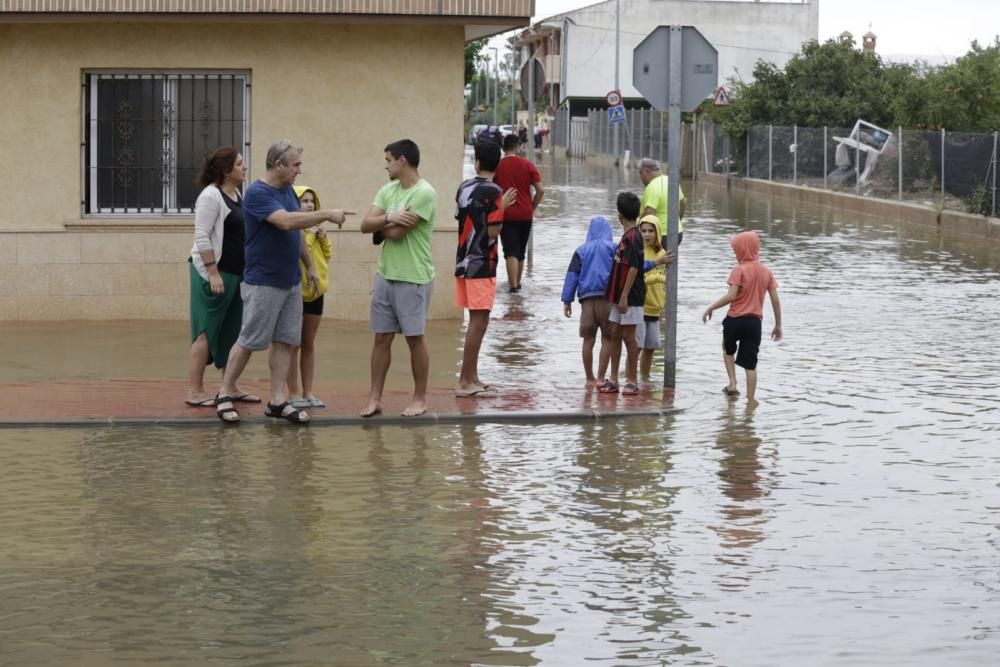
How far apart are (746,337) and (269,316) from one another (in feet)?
10.9

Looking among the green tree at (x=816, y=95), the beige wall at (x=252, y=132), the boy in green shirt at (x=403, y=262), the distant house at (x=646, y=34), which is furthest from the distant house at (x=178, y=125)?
the distant house at (x=646, y=34)

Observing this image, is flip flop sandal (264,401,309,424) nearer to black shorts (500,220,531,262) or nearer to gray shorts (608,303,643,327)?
gray shorts (608,303,643,327)

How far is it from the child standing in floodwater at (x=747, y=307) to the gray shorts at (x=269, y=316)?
2852 millimetres

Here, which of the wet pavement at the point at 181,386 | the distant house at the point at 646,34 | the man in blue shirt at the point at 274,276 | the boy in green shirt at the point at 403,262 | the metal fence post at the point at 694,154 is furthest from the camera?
the distant house at the point at 646,34

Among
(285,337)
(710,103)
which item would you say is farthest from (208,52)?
(710,103)

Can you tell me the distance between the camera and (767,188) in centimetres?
4075

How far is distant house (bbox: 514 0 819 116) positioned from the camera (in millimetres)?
85125

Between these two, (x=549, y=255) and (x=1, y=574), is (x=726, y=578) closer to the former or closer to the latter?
(x=1, y=574)

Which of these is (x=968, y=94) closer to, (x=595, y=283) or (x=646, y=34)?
(x=595, y=283)

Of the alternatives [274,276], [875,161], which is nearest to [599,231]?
[274,276]

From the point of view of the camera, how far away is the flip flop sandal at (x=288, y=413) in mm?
10195

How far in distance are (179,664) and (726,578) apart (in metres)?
2.30

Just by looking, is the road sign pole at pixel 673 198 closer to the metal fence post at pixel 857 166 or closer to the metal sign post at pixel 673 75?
the metal sign post at pixel 673 75

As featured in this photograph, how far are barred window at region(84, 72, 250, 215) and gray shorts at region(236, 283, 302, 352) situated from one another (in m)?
5.29
